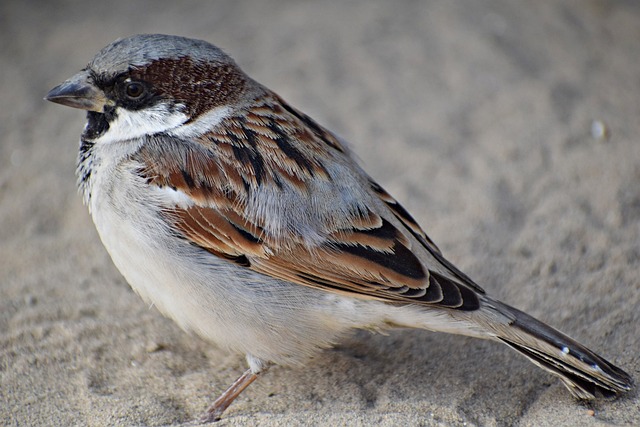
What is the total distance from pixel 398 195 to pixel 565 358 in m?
2.63

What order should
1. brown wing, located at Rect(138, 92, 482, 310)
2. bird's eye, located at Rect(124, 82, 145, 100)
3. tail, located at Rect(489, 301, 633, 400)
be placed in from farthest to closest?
bird's eye, located at Rect(124, 82, 145, 100)
brown wing, located at Rect(138, 92, 482, 310)
tail, located at Rect(489, 301, 633, 400)

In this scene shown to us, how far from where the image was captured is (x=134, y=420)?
14.1 ft

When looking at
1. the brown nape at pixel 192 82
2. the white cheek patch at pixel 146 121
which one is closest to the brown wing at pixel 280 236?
the white cheek patch at pixel 146 121

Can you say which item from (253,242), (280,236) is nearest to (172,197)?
(253,242)

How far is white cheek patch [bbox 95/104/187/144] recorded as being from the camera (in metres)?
4.49

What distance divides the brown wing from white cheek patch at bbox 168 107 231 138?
0.08 m

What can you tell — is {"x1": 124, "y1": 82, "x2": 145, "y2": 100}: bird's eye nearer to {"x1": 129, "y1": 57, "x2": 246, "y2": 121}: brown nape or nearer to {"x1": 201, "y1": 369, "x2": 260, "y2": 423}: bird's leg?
{"x1": 129, "y1": 57, "x2": 246, "y2": 121}: brown nape

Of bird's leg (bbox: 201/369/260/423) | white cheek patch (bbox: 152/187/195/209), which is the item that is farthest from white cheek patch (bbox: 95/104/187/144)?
bird's leg (bbox: 201/369/260/423)

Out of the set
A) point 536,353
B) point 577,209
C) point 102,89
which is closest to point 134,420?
point 102,89

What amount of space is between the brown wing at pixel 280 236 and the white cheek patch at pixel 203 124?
3.3 inches

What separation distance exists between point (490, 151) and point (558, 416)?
3235mm

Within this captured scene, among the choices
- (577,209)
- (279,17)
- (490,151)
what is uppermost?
(279,17)

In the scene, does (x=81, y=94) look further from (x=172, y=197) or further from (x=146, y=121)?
(x=172, y=197)

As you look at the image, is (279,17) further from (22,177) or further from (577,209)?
(577,209)
